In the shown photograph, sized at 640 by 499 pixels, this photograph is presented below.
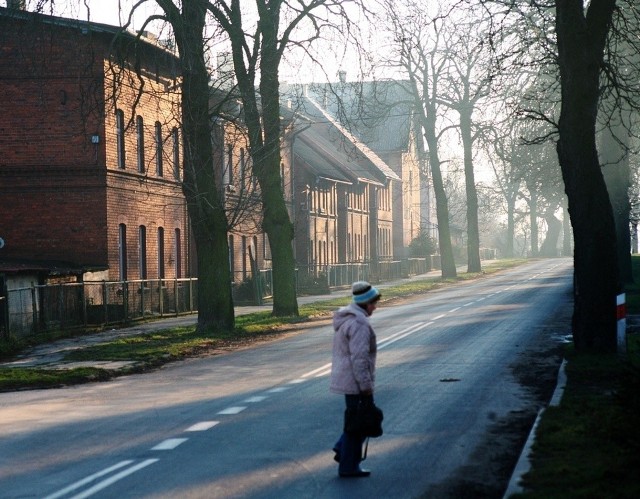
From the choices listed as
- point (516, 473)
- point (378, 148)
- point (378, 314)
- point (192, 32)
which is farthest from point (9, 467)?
point (378, 148)

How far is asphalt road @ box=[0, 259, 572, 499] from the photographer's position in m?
9.60

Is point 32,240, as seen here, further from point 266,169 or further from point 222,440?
point 222,440

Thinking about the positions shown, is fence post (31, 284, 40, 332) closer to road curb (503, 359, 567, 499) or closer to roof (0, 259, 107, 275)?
roof (0, 259, 107, 275)

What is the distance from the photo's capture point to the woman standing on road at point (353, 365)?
9.80 m

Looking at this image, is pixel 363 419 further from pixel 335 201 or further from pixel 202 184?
pixel 335 201

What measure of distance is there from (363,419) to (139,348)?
15.5 metres

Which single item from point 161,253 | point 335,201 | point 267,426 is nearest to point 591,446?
point 267,426

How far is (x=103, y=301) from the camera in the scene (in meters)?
33.8

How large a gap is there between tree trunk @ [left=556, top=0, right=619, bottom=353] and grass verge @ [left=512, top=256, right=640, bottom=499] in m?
5.03

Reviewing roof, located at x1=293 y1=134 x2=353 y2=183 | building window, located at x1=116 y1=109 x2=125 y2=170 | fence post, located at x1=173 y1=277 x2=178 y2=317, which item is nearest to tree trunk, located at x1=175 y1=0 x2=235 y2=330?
building window, located at x1=116 y1=109 x2=125 y2=170

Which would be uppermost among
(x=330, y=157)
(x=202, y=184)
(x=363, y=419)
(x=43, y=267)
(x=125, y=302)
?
(x=330, y=157)

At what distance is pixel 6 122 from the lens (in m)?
36.4

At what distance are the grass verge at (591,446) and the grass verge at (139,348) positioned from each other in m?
9.04

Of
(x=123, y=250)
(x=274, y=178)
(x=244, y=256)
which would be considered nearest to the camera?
(x=274, y=178)
